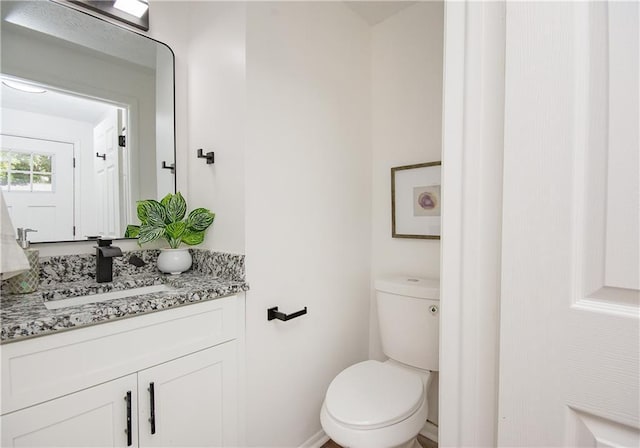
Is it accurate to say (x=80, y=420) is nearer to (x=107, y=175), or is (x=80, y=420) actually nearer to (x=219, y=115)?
(x=107, y=175)

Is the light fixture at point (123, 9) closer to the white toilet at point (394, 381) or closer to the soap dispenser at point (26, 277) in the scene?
the soap dispenser at point (26, 277)

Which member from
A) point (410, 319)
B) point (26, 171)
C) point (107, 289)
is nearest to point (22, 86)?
point (26, 171)

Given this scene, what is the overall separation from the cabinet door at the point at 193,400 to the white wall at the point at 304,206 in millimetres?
105

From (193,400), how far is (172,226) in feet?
2.24

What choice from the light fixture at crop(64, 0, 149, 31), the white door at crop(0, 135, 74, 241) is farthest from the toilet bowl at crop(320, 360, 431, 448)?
the light fixture at crop(64, 0, 149, 31)

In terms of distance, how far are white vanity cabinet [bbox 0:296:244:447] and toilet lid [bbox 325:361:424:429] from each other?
0.42 m

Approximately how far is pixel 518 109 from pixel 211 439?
54.9 inches

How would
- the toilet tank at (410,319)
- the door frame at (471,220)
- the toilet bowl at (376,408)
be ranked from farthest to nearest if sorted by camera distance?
the toilet tank at (410,319) < the toilet bowl at (376,408) < the door frame at (471,220)

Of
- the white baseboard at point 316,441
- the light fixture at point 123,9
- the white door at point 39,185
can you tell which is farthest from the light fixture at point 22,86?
the white baseboard at point 316,441

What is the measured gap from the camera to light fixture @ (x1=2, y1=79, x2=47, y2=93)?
1.14 meters

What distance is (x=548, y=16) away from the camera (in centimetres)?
47

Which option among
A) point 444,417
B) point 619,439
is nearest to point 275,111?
point 444,417

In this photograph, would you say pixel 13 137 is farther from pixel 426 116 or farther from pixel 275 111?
pixel 426 116

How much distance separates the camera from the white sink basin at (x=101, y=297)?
107 cm
